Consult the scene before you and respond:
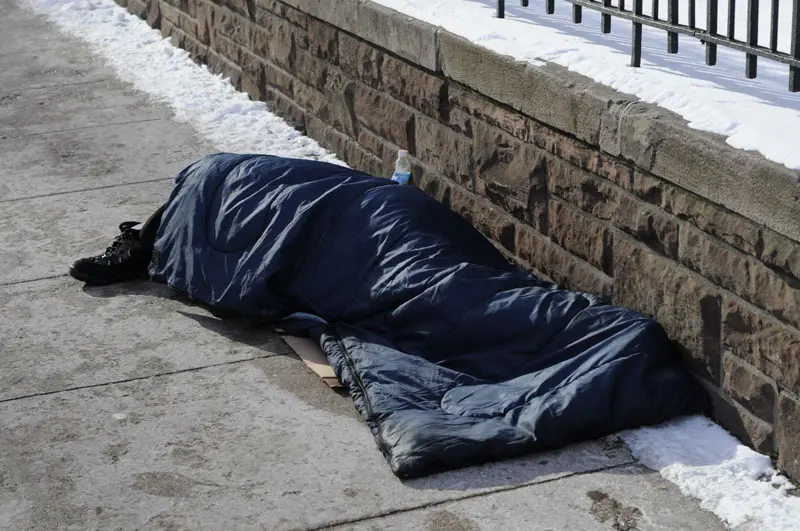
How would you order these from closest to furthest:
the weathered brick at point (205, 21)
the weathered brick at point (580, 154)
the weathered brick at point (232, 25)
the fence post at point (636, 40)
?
the weathered brick at point (580, 154), the fence post at point (636, 40), the weathered brick at point (232, 25), the weathered brick at point (205, 21)

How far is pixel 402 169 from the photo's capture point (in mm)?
5324

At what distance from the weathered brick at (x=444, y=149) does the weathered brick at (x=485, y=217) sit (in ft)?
0.21

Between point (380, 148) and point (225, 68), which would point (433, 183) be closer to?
point (380, 148)

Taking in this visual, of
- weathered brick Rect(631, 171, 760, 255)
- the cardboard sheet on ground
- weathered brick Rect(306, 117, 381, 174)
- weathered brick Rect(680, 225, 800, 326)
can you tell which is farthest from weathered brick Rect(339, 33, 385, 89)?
weathered brick Rect(680, 225, 800, 326)

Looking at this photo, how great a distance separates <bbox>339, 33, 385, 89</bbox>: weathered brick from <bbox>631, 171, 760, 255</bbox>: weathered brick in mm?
2115

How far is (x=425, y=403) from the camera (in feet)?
12.7

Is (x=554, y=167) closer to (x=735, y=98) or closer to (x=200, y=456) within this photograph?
(x=735, y=98)

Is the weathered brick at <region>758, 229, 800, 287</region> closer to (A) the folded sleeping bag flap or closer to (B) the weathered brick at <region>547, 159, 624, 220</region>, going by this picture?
(A) the folded sleeping bag flap

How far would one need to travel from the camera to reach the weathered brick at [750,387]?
344 cm

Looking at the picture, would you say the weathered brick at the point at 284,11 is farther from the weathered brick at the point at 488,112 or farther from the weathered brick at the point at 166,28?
the weathered brick at the point at 166,28

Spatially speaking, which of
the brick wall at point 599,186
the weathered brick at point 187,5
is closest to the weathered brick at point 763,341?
the brick wall at point 599,186

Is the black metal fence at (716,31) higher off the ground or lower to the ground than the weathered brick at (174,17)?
higher

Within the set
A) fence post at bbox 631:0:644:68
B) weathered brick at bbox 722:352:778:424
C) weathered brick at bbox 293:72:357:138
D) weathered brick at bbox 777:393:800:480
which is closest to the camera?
weathered brick at bbox 777:393:800:480

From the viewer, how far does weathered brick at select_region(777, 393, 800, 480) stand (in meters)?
3.33
